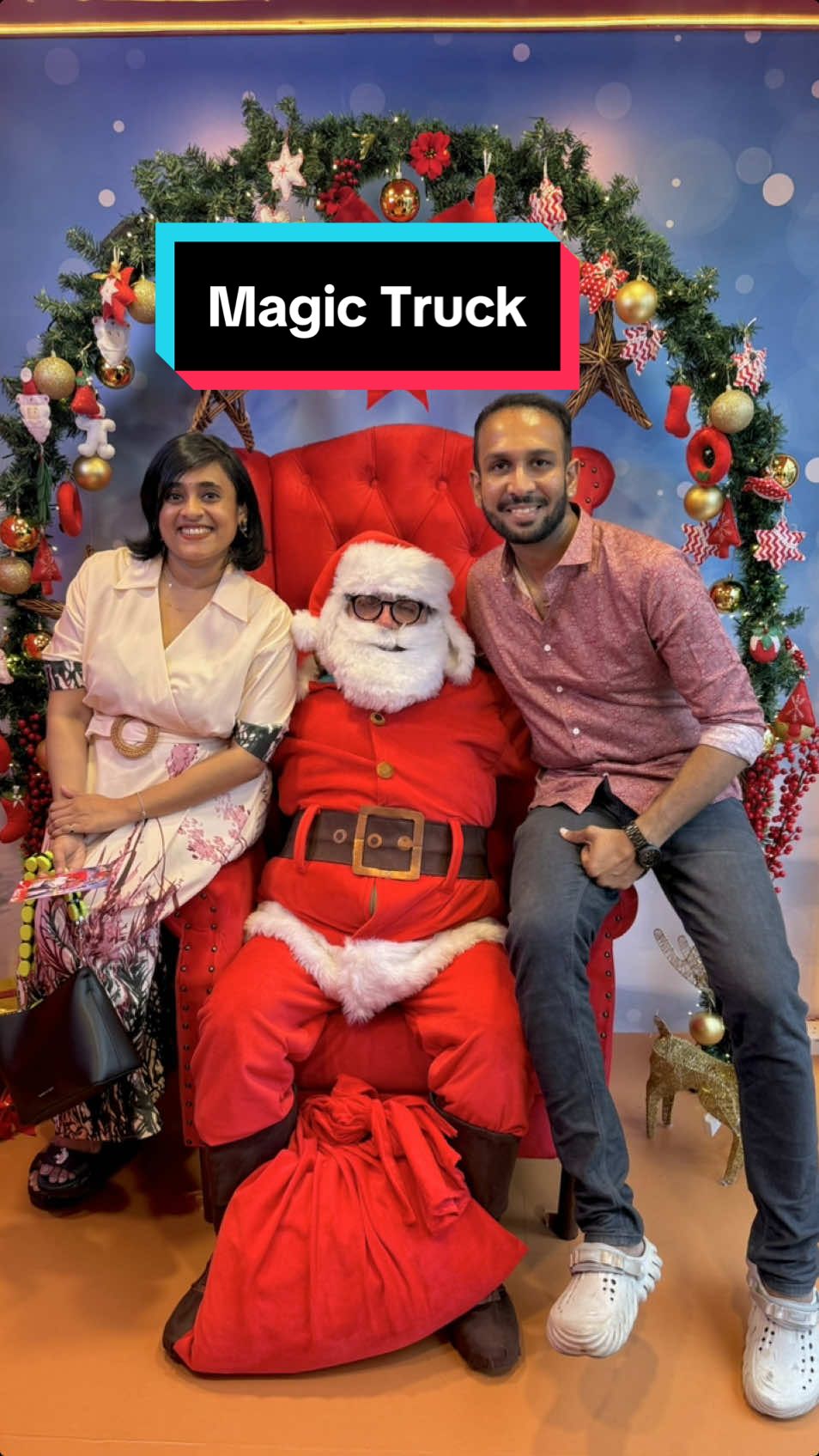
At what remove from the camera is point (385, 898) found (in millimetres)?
1970

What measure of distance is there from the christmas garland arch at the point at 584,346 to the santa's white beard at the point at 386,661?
0.70 metres

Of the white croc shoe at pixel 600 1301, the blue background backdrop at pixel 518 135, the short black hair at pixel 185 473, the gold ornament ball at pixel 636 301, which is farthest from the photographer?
the blue background backdrop at pixel 518 135

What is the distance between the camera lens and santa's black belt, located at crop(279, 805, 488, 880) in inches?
79.5

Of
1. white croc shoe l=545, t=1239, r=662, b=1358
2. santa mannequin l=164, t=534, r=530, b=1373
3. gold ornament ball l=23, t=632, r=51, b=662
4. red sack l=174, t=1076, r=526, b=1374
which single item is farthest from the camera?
gold ornament ball l=23, t=632, r=51, b=662

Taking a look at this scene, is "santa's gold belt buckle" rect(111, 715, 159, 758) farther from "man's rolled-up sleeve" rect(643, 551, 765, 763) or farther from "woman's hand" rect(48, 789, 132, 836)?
"man's rolled-up sleeve" rect(643, 551, 765, 763)

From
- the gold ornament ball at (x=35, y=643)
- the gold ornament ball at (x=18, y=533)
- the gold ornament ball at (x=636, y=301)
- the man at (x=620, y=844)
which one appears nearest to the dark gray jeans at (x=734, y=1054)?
the man at (x=620, y=844)

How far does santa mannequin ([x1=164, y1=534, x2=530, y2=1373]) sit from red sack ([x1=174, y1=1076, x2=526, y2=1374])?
58 millimetres

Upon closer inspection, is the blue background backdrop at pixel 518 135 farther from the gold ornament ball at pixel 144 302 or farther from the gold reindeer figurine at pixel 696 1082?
the gold reindeer figurine at pixel 696 1082

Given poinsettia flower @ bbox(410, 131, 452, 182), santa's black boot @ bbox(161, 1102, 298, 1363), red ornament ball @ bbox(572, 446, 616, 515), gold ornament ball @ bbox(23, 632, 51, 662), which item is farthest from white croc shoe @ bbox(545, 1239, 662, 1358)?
poinsettia flower @ bbox(410, 131, 452, 182)

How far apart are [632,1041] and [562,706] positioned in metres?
1.38

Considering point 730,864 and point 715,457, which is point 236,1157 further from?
point 715,457

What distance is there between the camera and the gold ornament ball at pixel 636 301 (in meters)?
2.20

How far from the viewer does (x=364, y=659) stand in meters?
2.08

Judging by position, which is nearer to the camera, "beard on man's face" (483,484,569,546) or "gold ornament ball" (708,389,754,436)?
"beard on man's face" (483,484,569,546)
